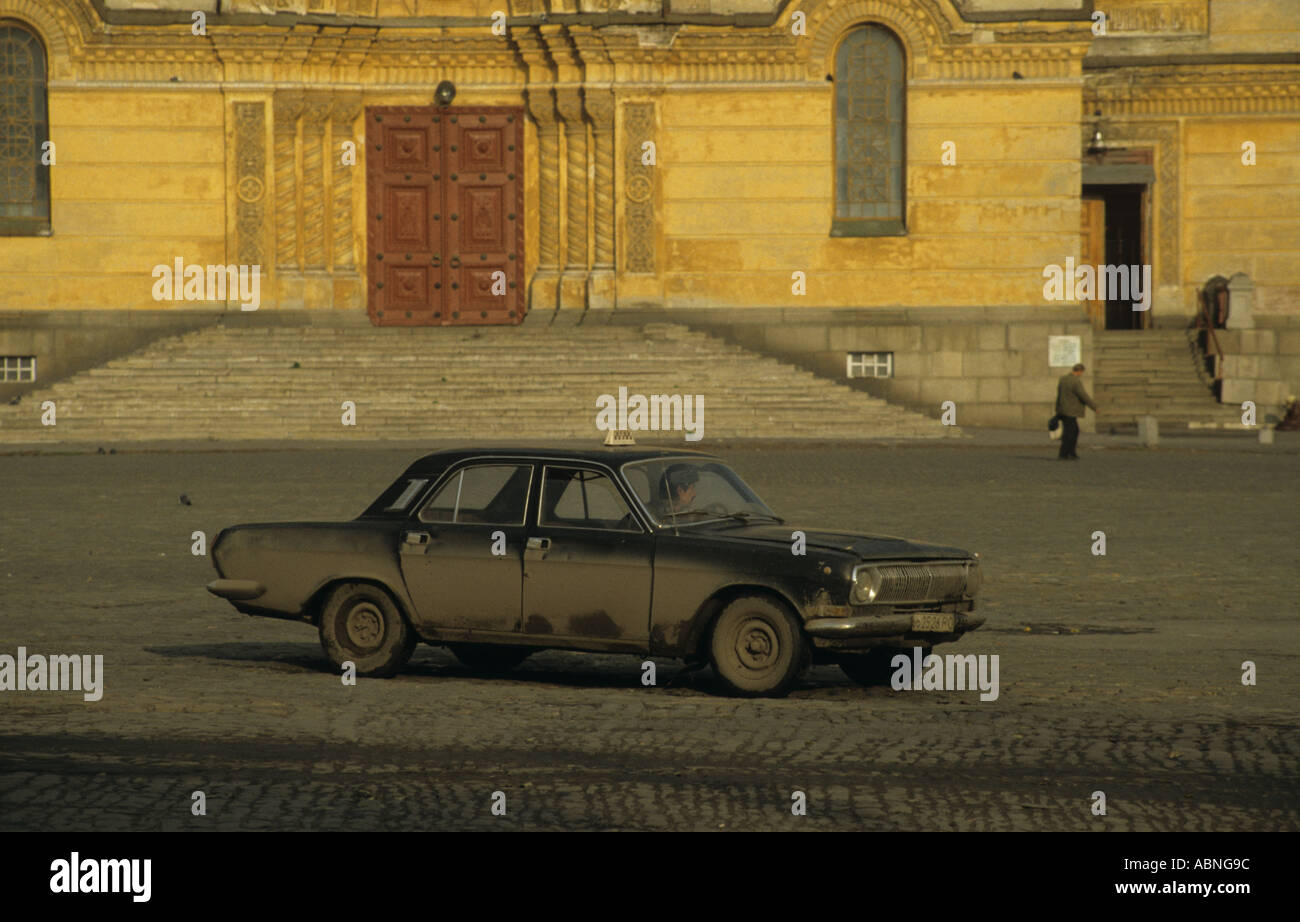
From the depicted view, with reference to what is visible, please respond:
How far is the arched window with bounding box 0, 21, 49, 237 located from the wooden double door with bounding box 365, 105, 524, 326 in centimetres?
628

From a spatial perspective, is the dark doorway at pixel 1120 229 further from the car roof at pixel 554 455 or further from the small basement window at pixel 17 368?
the car roof at pixel 554 455

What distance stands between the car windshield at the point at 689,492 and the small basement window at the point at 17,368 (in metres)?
29.1

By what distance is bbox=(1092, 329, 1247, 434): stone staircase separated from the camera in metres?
38.9

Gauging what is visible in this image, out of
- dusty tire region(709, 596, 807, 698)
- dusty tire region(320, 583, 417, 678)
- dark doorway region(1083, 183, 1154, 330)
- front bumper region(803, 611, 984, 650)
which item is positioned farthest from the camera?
dark doorway region(1083, 183, 1154, 330)

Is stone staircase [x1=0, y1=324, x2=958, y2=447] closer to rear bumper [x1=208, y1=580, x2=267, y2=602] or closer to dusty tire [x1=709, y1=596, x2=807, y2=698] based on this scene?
rear bumper [x1=208, y1=580, x2=267, y2=602]

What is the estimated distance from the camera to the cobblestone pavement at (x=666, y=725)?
25.6 feet

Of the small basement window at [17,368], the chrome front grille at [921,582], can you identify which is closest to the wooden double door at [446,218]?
the small basement window at [17,368]

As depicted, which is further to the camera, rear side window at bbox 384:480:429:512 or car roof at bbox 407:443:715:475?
rear side window at bbox 384:480:429:512

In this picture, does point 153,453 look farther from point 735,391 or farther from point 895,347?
point 895,347
